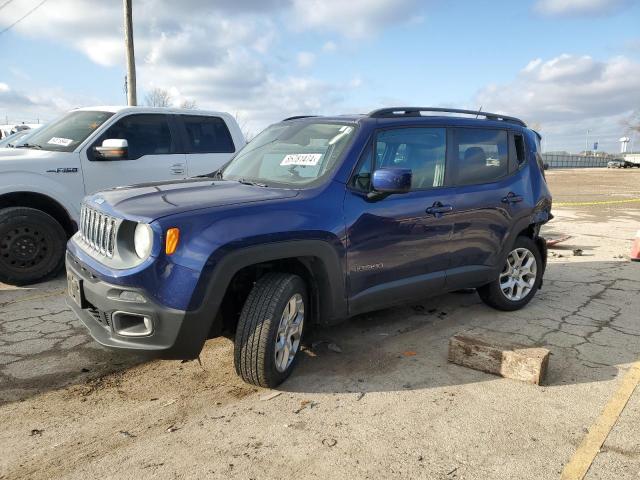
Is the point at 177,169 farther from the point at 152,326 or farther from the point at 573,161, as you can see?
the point at 573,161

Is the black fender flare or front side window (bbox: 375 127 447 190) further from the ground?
front side window (bbox: 375 127 447 190)

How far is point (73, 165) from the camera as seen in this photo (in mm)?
6000

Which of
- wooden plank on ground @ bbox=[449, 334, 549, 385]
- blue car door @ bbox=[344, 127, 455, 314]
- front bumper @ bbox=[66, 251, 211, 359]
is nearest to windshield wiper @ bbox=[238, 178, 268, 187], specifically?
blue car door @ bbox=[344, 127, 455, 314]

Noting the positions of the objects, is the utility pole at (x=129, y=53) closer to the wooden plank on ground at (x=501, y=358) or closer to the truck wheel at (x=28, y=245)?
the truck wheel at (x=28, y=245)

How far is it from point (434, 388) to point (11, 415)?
261 centimetres

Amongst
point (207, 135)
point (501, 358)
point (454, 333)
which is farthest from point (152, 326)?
point (207, 135)

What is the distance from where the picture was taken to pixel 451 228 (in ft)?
13.9

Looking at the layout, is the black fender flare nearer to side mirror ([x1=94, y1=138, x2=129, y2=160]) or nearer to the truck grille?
the truck grille

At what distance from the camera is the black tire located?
496cm

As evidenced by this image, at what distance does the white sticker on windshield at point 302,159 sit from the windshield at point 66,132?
133 inches

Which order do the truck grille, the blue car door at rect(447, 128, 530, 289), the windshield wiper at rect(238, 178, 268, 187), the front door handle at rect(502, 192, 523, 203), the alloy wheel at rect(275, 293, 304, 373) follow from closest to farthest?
the truck grille < the alloy wheel at rect(275, 293, 304, 373) < the windshield wiper at rect(238, 178, 268, 187) < the blue car door at rect(447, 128, 530, 289) < the front door handle at rect(502, 192, 523, 203)

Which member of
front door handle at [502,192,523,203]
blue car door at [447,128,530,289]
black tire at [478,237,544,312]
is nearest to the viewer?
blue car door at [447,128,530,289]

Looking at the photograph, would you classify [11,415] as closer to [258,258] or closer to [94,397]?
[94,397]

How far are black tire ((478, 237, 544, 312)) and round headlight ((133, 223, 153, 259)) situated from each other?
3285mm
